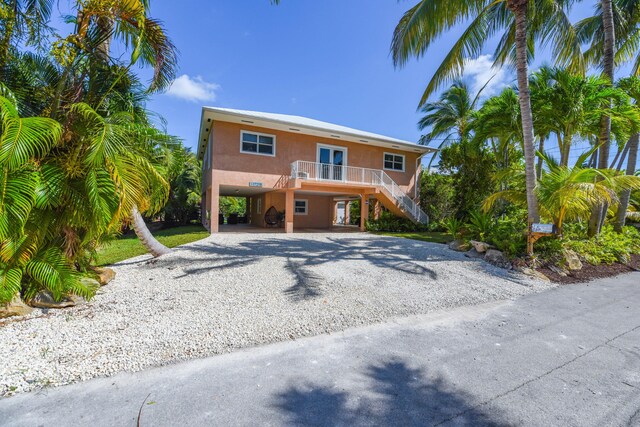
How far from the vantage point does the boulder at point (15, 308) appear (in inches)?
159

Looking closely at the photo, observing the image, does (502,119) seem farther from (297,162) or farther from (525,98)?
(297,162)

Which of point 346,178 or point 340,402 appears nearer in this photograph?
point 340,402

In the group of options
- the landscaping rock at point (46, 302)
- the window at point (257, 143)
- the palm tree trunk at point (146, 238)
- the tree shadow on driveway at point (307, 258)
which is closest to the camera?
the landscaping rock at point (46, 302)

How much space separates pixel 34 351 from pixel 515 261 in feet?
32.0

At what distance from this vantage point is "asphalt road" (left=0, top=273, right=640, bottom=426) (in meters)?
2.43

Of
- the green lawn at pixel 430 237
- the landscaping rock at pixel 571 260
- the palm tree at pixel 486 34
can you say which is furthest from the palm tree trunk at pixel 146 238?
the landscaping rock at pixel 571 260

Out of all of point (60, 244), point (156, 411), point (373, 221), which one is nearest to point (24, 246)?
point (60, 244)

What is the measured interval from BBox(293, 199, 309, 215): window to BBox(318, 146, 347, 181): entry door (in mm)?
4057

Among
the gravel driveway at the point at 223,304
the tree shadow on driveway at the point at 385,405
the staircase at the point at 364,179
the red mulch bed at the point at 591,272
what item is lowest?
the tree shadow on driveway at the point at 385,405

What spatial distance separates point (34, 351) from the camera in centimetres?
329

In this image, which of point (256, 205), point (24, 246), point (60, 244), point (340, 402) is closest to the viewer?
point (340, 402)

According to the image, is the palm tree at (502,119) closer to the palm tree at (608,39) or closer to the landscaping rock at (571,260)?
the palm tree at (608,39)

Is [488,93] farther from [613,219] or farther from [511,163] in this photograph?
[613,219]

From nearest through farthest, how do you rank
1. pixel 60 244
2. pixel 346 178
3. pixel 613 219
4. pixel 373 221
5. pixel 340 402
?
→ pixel 340 402 → pixel 60 244 → pixel 613 219 → pixel 346 178 → pixel 373 221
